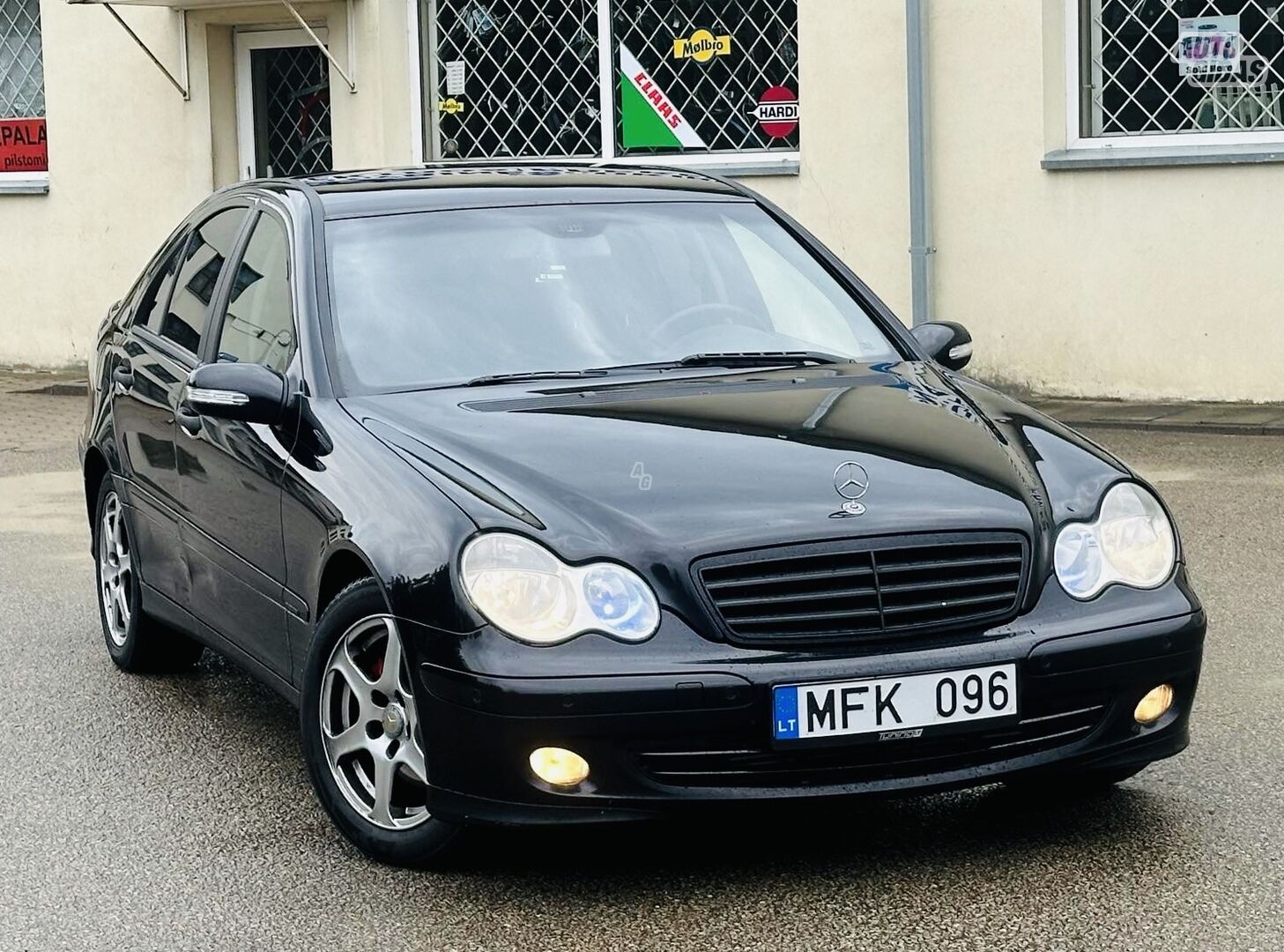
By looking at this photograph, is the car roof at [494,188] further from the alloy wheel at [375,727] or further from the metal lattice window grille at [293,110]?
the metal lattice window grille at [293,110]

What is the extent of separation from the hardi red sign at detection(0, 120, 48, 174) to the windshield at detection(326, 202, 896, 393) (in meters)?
12.6

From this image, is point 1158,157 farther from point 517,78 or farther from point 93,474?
point 93,474

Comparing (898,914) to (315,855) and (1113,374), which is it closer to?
(315,855)

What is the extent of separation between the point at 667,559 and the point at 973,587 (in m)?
0.64

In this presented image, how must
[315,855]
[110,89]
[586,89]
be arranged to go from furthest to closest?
[110,89] < [586,89] < [315,855]

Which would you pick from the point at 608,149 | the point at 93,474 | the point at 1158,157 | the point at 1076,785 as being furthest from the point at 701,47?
the point at 1076,785

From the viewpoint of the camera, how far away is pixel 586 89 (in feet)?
49.2

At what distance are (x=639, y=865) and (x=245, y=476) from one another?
1497 millimetres

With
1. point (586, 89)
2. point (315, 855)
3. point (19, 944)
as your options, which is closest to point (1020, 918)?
point (315, 855)

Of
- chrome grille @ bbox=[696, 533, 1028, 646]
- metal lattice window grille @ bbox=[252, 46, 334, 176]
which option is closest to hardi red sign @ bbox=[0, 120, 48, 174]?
metal lattice window grille @ bbox=[252, 46, 334, 176]

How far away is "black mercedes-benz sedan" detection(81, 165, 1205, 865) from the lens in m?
4.20

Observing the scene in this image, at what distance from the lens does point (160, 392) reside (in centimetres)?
623

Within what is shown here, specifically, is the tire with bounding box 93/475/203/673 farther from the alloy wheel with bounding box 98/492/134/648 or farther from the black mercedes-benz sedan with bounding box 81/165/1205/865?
the black mercedes-benz sedan with bounding box 81/165/1205/865

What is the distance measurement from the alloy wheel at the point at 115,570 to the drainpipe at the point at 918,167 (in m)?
7.11
